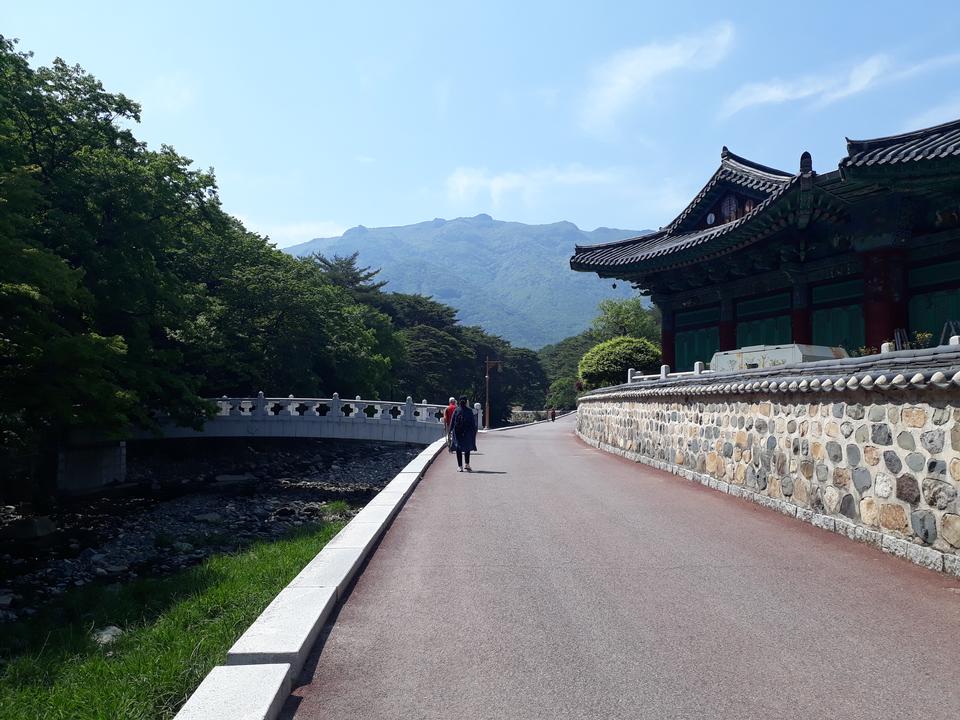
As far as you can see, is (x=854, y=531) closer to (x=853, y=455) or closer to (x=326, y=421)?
(x=853, y=455)

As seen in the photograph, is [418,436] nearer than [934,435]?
No

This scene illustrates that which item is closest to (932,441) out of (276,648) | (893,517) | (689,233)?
(893,517)

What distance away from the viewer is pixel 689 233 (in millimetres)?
21531

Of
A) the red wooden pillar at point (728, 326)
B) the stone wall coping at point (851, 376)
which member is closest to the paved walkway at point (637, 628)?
the stone wall coping at point (851, 376)

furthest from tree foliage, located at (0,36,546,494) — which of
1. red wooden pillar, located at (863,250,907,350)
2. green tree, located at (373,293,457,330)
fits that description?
green tree, located at (373,293,457,330)

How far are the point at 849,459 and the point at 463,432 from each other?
334 inches

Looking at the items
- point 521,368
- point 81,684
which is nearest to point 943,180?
point 81,684

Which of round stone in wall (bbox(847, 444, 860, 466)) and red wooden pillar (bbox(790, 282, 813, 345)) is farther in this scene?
red wooden pillar (bbox(790, 282, 813, 345))

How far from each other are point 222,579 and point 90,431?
1946 centimetres

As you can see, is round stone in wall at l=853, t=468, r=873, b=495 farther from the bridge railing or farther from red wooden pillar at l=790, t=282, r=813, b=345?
the bridge railing

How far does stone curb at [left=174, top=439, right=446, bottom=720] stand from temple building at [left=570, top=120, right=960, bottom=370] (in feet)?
35.7

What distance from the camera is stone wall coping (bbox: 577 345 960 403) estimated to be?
587 centimetres

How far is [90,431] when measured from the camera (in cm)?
2531

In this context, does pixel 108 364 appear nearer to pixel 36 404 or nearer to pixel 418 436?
pixel 36 404
